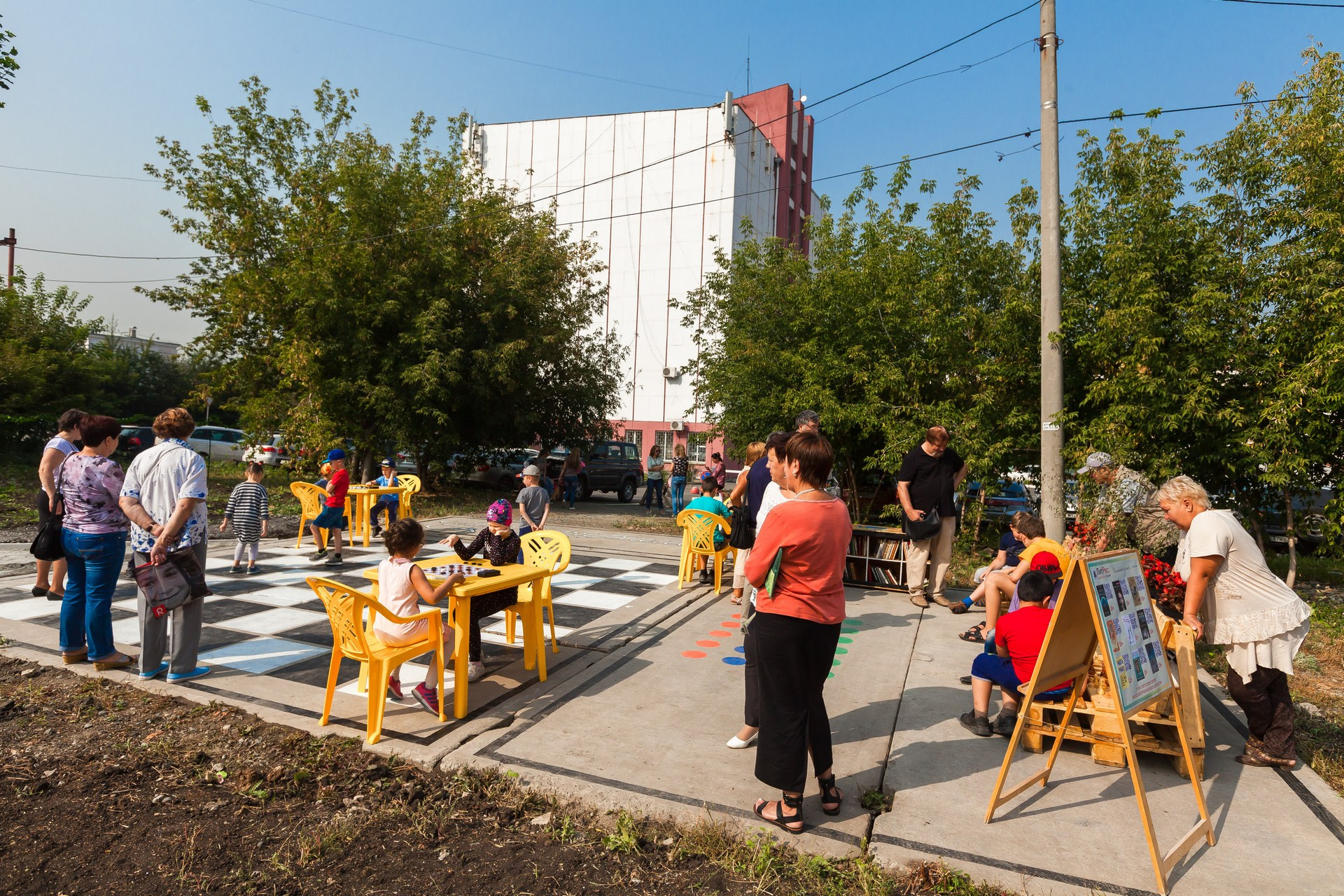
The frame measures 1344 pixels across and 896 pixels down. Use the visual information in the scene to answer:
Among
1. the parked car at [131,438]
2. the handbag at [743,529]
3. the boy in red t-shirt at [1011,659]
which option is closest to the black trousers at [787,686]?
the boy in red t-shirt at [1011,659]

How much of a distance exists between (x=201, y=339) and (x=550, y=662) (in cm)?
1717

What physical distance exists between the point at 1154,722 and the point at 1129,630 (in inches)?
33.2

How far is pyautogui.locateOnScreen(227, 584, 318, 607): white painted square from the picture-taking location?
6.71 metres

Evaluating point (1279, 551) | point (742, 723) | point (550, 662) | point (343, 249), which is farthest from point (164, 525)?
point (1279, 551)

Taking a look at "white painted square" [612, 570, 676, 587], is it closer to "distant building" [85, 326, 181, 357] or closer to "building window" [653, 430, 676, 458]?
"building window" [653, 430, 676, 458]

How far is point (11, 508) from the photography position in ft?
39.3

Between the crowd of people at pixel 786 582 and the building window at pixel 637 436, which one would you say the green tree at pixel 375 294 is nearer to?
the crowd of people at pixel 786 582

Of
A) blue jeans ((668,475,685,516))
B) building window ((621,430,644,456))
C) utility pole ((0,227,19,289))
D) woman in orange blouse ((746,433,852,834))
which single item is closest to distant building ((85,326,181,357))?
utility pole ((0,227,19,289))

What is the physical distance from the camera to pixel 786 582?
309cm

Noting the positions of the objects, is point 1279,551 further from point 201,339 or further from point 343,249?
point 201,339

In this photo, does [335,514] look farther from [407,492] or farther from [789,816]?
[789,816]

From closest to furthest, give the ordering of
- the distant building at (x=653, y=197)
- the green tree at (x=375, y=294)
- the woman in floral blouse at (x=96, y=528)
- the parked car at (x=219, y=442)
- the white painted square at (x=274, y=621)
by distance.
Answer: the woman in floral blouse at (x=96, y=528) → the white painted square at (x=274, y=621) → the green tree at (x=375, y=294) → the parked car at (x=219, y=442) → the distant building at (x=653, y=197)

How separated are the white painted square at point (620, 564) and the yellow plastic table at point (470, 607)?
3.83 m

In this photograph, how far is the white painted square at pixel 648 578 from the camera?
26.8 feet
